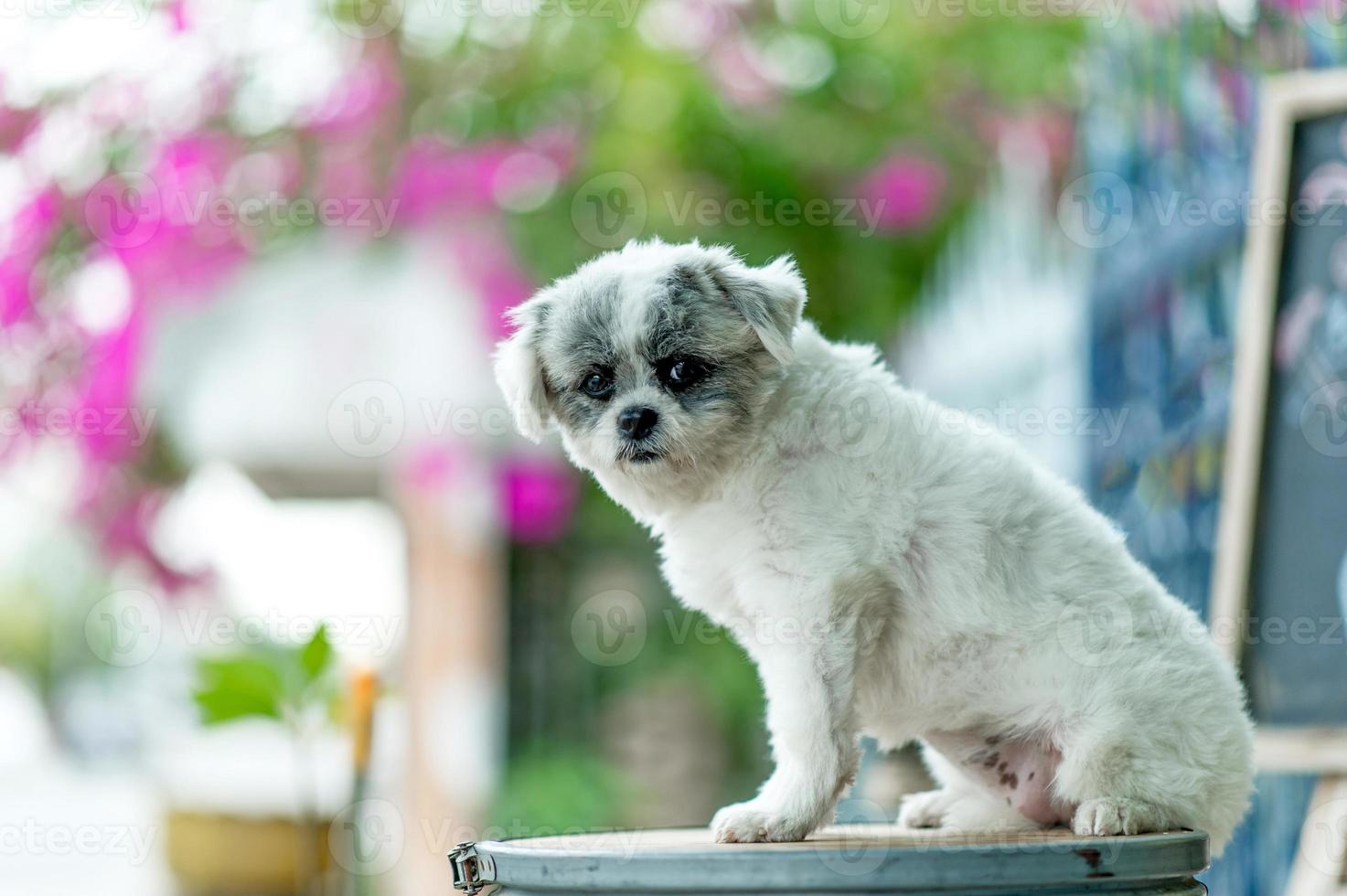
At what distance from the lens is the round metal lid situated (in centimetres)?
179

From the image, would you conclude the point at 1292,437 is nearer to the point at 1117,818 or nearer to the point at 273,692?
the point at 1117,818

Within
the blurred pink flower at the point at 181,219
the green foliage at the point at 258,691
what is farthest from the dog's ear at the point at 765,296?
the blurred pink flower at the point at 181,219

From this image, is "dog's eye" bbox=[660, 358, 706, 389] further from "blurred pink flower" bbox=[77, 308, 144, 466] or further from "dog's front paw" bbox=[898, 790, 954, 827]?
"blurred pink flower" bbox=[77, 308, 144, 466]

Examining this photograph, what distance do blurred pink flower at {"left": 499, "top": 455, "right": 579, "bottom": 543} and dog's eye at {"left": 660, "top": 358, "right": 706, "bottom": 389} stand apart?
431cm

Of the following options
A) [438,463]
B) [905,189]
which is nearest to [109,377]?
[438,463]

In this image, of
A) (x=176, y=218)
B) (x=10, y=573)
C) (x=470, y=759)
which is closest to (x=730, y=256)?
(x=176, y=218)

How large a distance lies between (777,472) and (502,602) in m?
5.44

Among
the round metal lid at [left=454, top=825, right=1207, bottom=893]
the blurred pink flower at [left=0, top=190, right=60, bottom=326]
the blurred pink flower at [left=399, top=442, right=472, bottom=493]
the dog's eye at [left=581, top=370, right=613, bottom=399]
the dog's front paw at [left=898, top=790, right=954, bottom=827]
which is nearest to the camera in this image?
the round metal lid at [left=454, top=825, right=1207, bottom=893]

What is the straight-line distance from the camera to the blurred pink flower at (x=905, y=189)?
249 inches

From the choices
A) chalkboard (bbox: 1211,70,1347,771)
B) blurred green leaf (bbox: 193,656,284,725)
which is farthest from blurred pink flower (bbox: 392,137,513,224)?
chalkboard (bbox: 1211,70,1347,771)

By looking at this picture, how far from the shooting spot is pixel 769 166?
258 inches

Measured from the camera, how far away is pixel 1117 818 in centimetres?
211

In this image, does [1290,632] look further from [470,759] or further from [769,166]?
[470,759]

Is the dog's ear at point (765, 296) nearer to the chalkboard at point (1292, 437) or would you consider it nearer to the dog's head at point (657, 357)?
the dog's head at point (657, 357)
